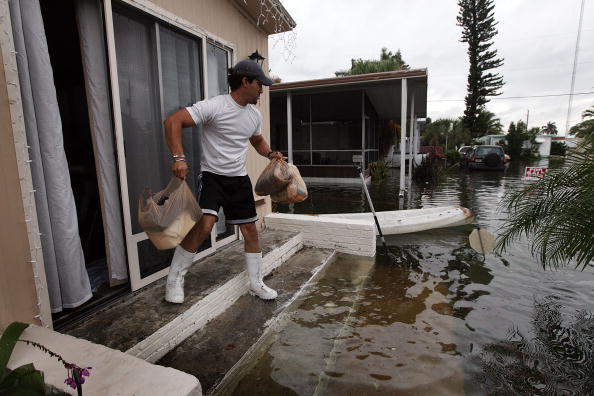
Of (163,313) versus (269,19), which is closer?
(163,313)

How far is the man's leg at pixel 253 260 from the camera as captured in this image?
8.96ft

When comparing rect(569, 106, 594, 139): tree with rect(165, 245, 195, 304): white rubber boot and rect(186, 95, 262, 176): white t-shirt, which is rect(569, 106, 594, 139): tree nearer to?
rect(186, 95, 262, 176): white t-shirt

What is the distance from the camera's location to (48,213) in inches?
81.1

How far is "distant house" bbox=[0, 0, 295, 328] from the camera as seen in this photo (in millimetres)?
1814

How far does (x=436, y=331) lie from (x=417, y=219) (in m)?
3.28

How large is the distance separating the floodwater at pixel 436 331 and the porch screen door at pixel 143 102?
133 centimetres

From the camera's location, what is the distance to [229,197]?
8.52 feet

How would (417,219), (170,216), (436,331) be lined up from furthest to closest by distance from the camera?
(417,219), (436,331), (170,216)

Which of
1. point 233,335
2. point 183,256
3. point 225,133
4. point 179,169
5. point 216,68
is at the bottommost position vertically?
point 233,335

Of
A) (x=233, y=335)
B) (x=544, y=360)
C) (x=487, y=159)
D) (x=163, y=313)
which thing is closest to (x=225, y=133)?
(x=163, y=313)

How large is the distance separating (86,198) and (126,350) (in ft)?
6.59

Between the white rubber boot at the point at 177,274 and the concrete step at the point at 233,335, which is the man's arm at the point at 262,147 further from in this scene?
the concrete step at the point at 233,335

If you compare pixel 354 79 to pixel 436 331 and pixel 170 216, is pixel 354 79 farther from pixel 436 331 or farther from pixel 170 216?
pixel 170 216

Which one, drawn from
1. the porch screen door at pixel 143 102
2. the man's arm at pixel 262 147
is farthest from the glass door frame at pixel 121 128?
the man's arm at pixel 262 147
